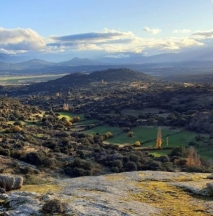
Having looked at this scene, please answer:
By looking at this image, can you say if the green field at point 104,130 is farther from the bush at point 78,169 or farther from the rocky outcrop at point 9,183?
the rocky outcrop at point 9,183

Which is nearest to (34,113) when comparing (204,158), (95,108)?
(95,108)

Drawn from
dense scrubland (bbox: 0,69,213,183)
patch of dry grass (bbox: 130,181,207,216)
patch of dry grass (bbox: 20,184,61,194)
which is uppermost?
patch of dry grass (bbox: 20,184,61,194)

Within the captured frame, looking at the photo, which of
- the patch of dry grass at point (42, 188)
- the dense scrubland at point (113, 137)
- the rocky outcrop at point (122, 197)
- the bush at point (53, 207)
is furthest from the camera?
the dense scrubland at point (113, 137)

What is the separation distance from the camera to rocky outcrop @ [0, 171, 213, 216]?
1245 centimetres

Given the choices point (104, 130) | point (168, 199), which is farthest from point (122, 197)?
point (104, 130)

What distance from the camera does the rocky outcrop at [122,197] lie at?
12.5 metres

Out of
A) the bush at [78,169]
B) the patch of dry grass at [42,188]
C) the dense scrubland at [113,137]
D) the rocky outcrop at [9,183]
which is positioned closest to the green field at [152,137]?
the dense scrubland at [113,137]

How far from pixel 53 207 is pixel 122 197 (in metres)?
3.19

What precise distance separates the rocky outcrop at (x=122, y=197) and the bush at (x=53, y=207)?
8.0 inches

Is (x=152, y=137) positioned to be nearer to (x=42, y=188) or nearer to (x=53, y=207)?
(x=42, y=188)

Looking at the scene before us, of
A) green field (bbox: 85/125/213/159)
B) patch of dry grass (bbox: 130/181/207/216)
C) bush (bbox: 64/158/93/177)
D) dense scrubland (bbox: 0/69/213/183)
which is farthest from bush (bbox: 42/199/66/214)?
green field (bbox: 85/125/213/159)

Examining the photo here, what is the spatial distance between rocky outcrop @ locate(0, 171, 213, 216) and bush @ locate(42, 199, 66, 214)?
0.20 metres

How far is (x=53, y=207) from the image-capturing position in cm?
1202

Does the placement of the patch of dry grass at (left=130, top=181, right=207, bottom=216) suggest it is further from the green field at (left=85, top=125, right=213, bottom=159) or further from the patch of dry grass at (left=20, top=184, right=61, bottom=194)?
the green field at (left=85, top=125, right=213, bottom=159)
